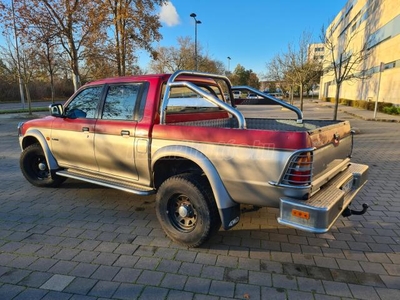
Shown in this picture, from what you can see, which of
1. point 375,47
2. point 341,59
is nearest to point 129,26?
point 341,59

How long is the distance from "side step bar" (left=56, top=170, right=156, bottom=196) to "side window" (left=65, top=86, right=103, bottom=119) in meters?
0.90

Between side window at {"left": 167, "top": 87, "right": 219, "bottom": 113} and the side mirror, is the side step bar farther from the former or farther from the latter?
side window at {"left": 167, "top": 87, "right": 219, "bottom": 113}

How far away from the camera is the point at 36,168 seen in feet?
17.5

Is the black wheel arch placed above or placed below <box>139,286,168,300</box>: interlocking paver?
above

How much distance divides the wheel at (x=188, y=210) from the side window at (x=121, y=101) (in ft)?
3.76

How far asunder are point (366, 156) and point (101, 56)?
47.6 ft

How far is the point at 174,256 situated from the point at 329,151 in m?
2.00

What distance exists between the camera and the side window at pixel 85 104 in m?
4.21

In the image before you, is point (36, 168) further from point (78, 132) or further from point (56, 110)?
point (78, 132)

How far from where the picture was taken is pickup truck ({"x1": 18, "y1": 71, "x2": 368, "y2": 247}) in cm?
256

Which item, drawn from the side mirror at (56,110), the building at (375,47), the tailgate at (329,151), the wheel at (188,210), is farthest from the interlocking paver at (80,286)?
the building at (375,47)

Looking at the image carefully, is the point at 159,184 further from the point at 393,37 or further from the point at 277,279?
the point at 393,37

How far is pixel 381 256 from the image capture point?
3.06 m

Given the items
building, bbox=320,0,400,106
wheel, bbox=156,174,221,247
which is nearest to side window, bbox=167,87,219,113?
wheel, bbox=156,174,221,247
